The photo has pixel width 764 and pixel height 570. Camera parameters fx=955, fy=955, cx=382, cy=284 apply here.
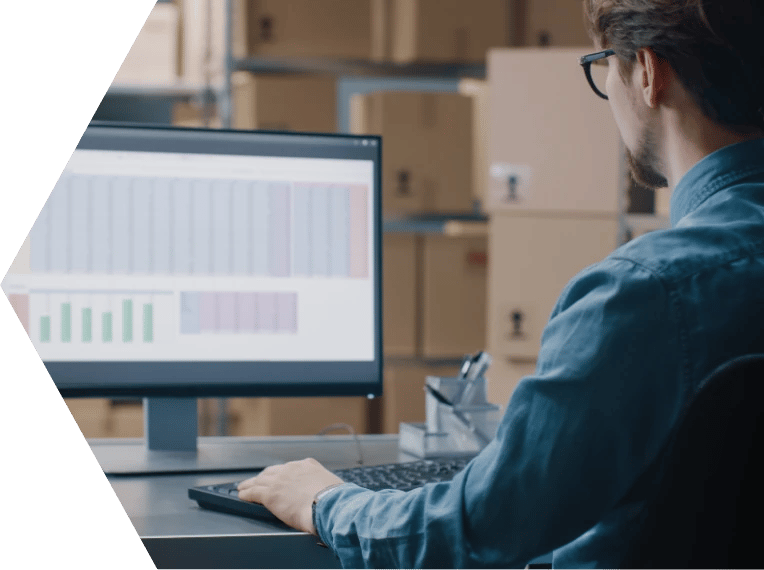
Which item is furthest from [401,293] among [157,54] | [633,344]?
[633,344]

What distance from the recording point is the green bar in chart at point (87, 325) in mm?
1216

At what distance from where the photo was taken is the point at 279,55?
303 centimetres

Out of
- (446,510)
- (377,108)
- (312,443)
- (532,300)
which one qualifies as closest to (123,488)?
(312,443)

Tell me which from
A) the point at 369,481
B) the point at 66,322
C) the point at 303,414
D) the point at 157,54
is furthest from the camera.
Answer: the point at 157,54

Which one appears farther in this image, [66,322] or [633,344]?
[66,322]

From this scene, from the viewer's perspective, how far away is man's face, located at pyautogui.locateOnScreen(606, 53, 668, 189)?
856mm

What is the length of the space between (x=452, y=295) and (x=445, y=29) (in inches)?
33.1

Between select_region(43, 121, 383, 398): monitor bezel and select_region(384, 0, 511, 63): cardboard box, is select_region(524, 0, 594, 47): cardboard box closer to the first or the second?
select_region(384, 0, 511, 63): cardboard box

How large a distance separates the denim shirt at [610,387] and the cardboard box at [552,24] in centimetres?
243

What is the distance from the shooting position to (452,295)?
3.04 meters

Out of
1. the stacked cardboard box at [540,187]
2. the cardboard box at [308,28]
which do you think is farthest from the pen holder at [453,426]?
the cardboard box at [308,28]

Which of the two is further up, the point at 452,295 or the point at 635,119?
the point at 635,119

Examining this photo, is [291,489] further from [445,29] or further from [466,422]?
[445,29]

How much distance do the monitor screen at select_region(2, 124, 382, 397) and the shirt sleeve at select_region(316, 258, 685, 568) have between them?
22.2 inches
